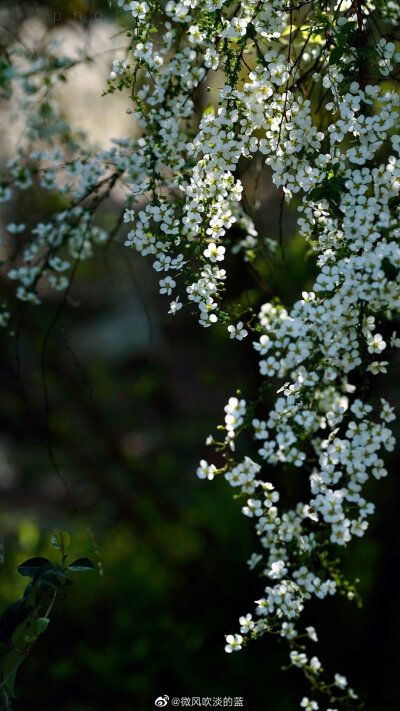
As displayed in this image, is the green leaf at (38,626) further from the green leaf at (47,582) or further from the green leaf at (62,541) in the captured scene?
the green leaf at (62,541)

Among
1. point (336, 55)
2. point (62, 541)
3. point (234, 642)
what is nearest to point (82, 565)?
point (62, 541)

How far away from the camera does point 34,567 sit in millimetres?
1279

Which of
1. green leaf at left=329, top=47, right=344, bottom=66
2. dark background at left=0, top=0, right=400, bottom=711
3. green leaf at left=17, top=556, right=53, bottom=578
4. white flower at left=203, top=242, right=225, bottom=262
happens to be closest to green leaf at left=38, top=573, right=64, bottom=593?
green leaf at left=17, top=556, right=53, bottom=578

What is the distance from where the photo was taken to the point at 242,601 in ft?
7.72

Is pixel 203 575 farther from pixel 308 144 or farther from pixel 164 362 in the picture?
pixel 164 362

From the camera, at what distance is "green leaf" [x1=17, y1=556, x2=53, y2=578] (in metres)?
1.22

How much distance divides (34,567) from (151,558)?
1.37 metres

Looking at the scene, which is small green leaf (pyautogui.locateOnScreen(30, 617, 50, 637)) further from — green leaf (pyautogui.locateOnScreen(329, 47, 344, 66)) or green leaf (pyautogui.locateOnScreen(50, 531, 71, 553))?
green leaf (pyautogui.locateOnScreen(329, 47, 344, 66))

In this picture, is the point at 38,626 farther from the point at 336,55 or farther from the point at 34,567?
the point at 336,55

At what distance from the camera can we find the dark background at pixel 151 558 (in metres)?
2.23

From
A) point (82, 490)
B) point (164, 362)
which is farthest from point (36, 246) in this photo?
point (164, 362)

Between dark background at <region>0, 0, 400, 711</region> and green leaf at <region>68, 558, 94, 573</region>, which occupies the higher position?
dark background at <region>0, 0, 400, 711</region>

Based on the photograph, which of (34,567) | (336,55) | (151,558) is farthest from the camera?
(151,558)

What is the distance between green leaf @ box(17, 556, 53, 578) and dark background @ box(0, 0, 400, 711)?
17cm
